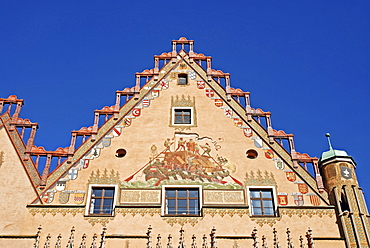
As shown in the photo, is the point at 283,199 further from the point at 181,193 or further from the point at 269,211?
the point at 181,193

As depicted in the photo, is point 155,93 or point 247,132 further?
point 155,93

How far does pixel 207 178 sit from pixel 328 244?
3.13 m

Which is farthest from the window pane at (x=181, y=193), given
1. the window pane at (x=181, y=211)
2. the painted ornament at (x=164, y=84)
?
the painted ornament at (x=164, y=84)

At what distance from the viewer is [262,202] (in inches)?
505

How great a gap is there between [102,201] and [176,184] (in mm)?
1769

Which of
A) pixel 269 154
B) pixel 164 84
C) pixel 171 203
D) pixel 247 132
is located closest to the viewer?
pixel 171 203

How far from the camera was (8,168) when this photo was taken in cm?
1291

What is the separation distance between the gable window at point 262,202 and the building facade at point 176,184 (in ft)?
0.08

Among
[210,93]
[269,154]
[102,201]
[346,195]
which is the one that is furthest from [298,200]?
[102,201]

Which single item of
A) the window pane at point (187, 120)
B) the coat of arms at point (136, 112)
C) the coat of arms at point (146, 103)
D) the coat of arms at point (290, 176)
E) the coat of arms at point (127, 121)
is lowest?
the coat of arms at point (290, 176)

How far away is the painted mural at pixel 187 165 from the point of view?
13.0 meters

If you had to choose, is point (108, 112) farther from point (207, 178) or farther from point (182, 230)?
point (182, 230)

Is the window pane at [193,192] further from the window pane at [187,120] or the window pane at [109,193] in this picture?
the window pane at [187,120]

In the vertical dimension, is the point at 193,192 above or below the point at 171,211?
above
